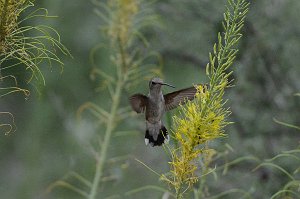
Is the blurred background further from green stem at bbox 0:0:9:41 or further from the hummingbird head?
green stem at bbox 0:0:9:41

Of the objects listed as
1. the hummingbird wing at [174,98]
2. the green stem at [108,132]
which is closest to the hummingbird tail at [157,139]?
the hummingbird wing at [174,98]

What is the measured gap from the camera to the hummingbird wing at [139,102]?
9.21ft

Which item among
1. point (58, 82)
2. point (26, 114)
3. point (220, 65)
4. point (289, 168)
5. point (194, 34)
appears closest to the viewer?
point (220, 65)

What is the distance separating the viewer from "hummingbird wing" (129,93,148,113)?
9.21 ft

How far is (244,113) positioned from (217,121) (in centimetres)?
376

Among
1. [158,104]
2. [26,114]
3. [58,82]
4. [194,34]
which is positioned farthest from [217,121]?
[26,114]

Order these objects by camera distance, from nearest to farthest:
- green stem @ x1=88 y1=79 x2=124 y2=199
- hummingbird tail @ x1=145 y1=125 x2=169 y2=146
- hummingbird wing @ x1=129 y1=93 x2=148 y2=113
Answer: green stem @ x1=88 y1=79 x2=124 y2=199
hummingbird tail @ x1=145 y1=125 x2=169 y2=146
hummingbird wing @ x1=129 y1=93 x2=148 y2=113

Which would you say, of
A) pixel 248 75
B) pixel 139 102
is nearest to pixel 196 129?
pixel 139 102

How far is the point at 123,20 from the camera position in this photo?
202cm

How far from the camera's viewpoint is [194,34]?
6098 mm

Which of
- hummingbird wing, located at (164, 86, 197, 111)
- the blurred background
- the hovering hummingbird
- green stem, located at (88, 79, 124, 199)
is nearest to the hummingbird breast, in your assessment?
the hovering hummingbird

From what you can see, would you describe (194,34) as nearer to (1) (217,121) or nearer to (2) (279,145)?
(2) (279,145)

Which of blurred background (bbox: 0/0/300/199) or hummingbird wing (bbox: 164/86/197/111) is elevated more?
blurred background (bbox: 0/0/300/199)

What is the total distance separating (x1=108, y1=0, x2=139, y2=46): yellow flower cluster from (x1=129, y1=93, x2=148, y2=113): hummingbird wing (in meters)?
0.77
